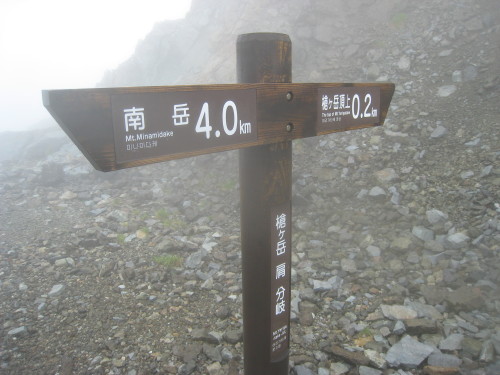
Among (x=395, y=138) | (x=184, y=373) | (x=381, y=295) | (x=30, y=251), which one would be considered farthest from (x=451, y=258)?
(x=30, y=251)

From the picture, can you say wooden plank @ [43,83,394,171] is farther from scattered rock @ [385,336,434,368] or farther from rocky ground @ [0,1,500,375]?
rocky ground @ [0,1,500,375]

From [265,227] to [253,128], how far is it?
64cm

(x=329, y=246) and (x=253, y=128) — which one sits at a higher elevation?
(x=253, y=128)

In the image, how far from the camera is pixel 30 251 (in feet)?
20.8

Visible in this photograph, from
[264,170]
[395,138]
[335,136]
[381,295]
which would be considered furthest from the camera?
[335,136]

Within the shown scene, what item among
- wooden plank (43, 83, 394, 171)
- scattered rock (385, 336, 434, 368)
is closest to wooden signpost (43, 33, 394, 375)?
wooden plank (43, 83, 394, 171)

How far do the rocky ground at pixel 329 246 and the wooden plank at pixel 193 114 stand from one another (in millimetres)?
2674

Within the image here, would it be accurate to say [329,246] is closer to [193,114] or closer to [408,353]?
[408,353]

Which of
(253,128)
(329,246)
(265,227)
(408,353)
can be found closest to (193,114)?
(253,128)

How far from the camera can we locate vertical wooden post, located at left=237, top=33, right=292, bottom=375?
2016mm

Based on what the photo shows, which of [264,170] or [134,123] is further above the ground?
[134,123]

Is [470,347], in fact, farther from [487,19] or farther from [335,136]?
[487,19]

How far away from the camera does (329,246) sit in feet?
18.6

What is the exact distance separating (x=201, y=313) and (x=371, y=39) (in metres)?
8.34
